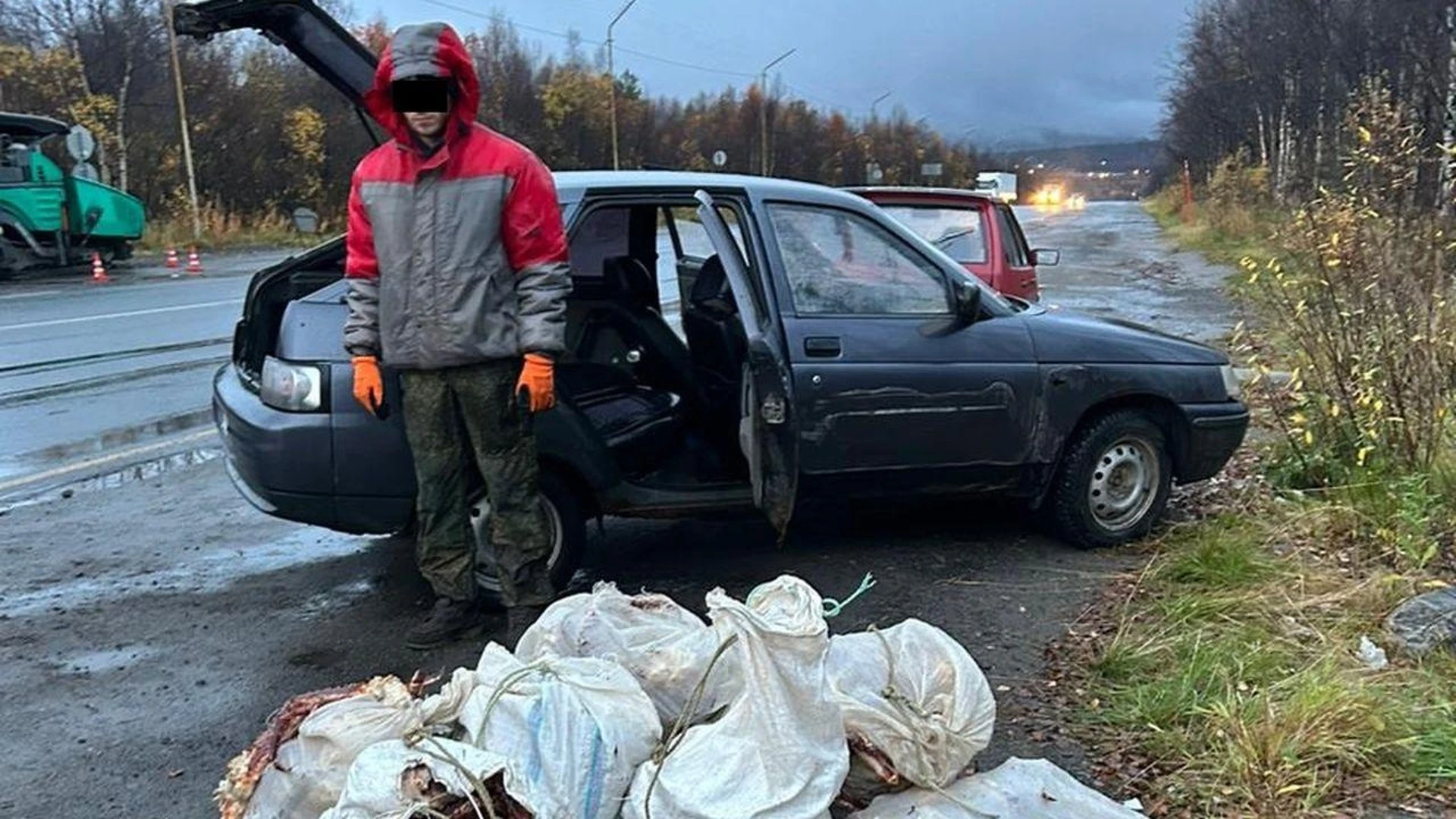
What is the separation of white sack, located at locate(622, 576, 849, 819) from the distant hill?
120544 millimetres

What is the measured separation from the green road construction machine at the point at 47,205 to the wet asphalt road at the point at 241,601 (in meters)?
15.6

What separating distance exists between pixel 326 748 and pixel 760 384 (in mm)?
2140

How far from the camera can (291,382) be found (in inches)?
165

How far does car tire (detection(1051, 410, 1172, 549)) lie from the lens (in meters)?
5.06

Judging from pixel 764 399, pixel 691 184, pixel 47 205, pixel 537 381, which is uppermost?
pixel 47 205

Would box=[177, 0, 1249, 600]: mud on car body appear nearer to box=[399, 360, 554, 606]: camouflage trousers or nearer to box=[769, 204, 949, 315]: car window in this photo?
box=[769, 204, 949, 315]: car window

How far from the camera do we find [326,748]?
A: 2539 millimetres

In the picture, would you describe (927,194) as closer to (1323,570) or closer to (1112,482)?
(1112,482)

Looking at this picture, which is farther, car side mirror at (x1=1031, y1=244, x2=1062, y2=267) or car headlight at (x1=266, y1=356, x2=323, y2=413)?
car side mirror at (x1=1031, y1=244, x2=1062, y2=267)

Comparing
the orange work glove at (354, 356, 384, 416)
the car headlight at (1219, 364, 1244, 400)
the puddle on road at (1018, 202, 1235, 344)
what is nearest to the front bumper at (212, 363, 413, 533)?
the orange work glove at (354, 356, 384, 416)

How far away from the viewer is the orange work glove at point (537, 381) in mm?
3814

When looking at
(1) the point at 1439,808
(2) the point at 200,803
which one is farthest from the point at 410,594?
(1) the point at 1439,808

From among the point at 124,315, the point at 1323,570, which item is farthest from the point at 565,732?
the point at 124,315

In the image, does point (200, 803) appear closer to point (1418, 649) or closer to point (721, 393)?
point (721, 393)
